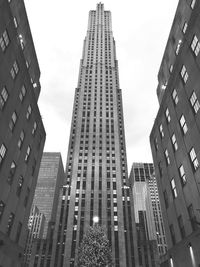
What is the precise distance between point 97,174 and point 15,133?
8609 centimetres

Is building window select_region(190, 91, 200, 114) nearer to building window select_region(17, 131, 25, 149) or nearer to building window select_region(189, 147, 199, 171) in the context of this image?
building window select_region(189, 147, 199, 171)

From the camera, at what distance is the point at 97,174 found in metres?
110

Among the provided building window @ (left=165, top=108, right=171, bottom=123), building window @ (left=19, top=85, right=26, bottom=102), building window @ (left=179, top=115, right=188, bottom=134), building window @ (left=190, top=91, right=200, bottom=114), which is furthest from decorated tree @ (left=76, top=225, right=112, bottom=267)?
building window @ (left=190, top=91, right=200, bottom=114)

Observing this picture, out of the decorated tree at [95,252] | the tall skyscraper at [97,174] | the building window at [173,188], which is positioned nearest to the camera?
the building window at [173,188]

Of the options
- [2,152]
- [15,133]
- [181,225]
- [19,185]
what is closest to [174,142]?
[181,225]

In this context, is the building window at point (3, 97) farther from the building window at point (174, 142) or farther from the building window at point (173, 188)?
the building window at point (173, 188)

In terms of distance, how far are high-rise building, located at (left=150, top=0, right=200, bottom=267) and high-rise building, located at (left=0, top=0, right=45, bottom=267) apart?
18505 mm

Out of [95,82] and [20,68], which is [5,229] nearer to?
[20,68]

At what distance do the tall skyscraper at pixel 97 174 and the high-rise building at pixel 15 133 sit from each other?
Answer: 221ft

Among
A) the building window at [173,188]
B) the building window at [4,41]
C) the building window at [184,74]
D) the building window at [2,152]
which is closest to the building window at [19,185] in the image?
the building window at [2,152]

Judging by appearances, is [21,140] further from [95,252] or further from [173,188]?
[95,252]

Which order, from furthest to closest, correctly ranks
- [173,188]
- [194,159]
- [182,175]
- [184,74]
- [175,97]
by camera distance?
[175,97], [173,188], [184,74], [182,175], [194,159]

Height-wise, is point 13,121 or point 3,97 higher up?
point 3,97

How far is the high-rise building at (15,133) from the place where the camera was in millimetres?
23828
